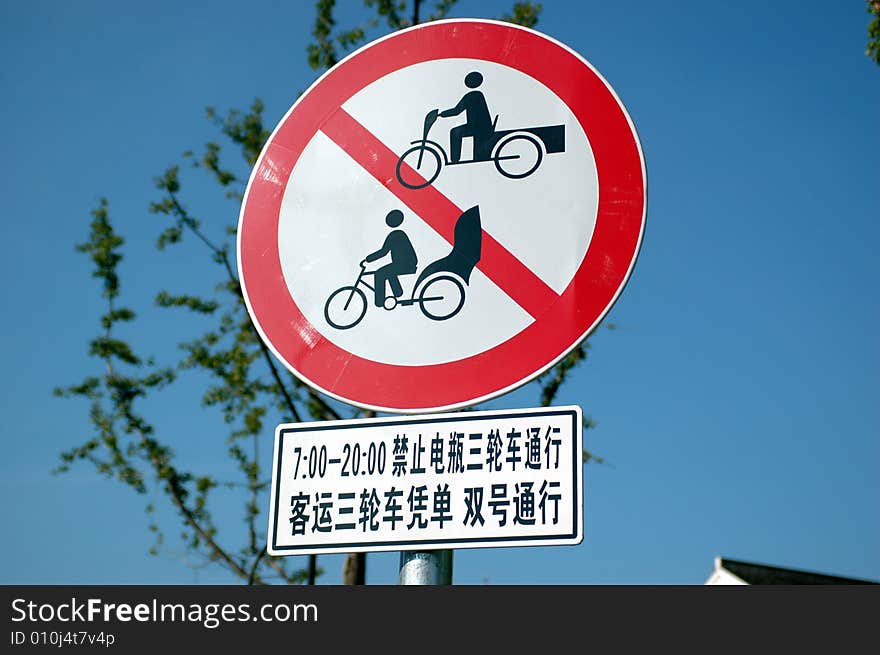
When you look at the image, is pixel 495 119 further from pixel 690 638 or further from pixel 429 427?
pixel 690 638

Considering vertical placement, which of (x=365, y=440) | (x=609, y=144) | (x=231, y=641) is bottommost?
(x=231, y=641)

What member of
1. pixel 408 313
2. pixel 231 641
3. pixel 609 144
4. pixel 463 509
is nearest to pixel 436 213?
pixel 408 313

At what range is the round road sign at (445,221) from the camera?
188 centimetres

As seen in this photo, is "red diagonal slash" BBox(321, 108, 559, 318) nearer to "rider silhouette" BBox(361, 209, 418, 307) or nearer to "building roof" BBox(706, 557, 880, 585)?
"rider silhouette" BBox(361, 209, 418, 307)

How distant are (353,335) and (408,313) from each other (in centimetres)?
12

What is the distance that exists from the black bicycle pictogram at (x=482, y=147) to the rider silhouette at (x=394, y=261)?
12 centimetres

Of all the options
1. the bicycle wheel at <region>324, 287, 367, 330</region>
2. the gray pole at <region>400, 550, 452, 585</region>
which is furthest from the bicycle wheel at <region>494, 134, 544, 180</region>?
the gray pole at <region>400, 550, 452, 585</region>

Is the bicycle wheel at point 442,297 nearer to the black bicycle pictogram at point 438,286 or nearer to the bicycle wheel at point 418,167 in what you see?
the black bicycle pictogram at point 438,286

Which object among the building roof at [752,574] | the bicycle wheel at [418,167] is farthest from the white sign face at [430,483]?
the building roof at [752,574]

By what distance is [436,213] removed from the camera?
1.97m

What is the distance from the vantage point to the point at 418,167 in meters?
2.05

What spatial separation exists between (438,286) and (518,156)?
32 centimetres

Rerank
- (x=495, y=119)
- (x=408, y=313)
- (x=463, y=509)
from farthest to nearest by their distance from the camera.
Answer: (x=495, y=119)
(x=408, y=313)
(x=463, y=509)

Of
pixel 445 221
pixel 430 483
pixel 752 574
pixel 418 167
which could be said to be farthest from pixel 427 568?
pixel 752 574
